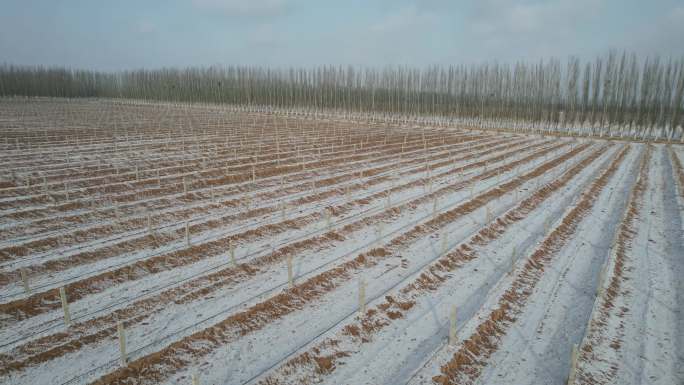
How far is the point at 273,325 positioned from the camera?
22.5 feet

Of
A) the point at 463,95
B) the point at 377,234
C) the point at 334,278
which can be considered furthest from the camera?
the point at 463,95

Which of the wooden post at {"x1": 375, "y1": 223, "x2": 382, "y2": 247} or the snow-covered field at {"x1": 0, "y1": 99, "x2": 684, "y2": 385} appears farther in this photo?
the wooden post at {"x1": 375, "y1": 223, "x2": 382, "y2": 247}

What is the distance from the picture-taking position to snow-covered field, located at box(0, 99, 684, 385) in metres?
5.93

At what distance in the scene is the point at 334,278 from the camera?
28.1ft

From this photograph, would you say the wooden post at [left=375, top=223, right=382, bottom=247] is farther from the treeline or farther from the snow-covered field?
the treeline

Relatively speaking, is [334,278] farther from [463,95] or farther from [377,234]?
[463,95]

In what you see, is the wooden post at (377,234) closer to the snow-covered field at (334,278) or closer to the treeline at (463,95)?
the snow-covered field at (334,278)

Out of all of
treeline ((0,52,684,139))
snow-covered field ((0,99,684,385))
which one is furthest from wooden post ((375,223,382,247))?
treeline ((0,52,684,139))

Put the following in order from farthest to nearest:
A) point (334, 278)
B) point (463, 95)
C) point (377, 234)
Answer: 1. point (463, 95)
2. point (377, 234)
3. point (334, 278)

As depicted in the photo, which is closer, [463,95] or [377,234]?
[377,234]

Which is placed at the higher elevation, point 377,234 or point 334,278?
point 377,234

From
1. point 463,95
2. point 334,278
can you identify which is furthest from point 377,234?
point 463,95

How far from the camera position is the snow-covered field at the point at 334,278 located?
5.93 m

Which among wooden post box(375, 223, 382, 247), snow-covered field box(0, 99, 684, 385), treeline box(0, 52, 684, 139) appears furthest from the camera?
treeline box(0, 52, 684, 139)
